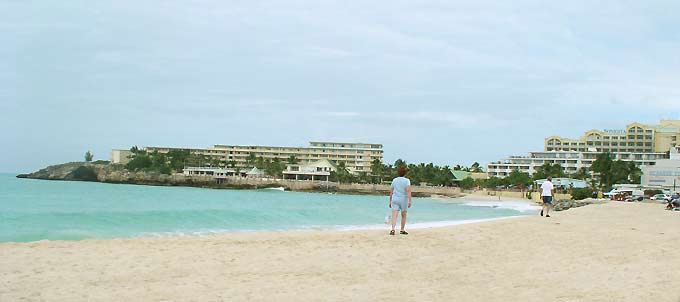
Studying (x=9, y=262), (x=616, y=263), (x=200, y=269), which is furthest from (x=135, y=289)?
(x=616, y=263)

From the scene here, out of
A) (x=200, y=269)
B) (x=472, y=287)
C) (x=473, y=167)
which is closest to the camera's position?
(x=472, y=287)

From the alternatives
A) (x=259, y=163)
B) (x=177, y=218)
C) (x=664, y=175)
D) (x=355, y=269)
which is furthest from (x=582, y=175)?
(x=355, y=269)

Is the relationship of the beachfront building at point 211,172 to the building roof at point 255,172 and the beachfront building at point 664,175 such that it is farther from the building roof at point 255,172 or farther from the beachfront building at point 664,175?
the beachfront building at point 664,175

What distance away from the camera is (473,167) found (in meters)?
176

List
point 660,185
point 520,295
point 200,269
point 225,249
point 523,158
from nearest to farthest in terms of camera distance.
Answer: point 520,295
point 200,269
point 225,249
point 660,185
point 523,158

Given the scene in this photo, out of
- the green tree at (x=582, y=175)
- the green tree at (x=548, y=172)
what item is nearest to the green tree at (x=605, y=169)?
the green tree at (x=548, y=172)

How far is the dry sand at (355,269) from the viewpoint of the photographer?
25.4ft

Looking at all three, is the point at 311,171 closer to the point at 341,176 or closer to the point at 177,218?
the point at 341,176

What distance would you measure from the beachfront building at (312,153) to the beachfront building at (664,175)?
86855 mm

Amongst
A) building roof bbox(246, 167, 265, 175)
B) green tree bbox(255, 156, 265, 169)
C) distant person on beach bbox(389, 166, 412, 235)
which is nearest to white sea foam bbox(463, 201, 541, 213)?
distant person on beach bbox(389, 166, 412, 235)

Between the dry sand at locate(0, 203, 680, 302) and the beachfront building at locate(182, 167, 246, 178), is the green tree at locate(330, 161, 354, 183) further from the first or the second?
the dry sand at locate(0, 203, 680, 302)

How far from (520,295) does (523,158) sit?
137 m

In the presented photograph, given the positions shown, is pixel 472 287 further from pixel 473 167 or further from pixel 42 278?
pixel 473 167

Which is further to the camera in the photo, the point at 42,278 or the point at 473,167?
the point at 473,167
